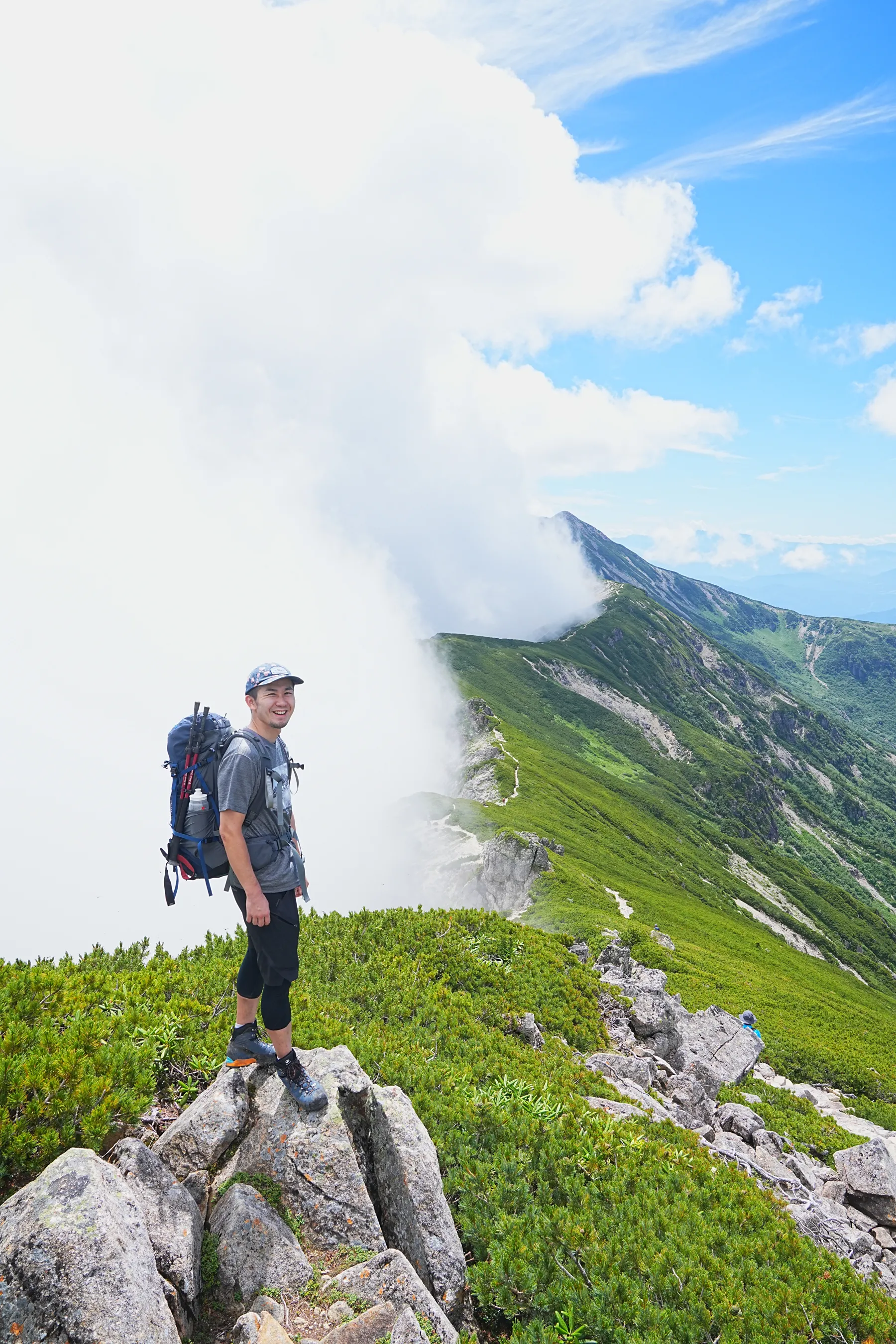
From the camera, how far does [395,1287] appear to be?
6219 mm

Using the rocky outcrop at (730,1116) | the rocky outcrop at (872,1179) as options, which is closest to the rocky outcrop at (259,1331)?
the rocky outcrop at (730,1116)

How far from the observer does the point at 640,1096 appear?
13.6 metres

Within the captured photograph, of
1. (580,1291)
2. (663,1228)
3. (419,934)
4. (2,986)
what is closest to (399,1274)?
(580,1291)

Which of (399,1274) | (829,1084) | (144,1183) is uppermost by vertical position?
(144,1183)

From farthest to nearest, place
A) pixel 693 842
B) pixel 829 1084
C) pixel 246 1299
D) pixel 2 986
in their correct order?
1. pixel 693 842
2. pixel 829 1084
3. pixel 2 986
4. pixel 246 1299

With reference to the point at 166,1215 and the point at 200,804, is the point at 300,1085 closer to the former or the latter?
the point at 166,1215

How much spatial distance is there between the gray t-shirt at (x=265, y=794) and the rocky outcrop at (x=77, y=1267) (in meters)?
3.14

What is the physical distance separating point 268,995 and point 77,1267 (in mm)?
3253

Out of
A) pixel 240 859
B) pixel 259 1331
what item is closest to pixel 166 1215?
pixel 259 1331

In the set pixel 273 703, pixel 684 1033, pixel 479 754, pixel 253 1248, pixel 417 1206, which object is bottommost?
pixel 684 1033

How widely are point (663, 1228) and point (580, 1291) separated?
171 cm

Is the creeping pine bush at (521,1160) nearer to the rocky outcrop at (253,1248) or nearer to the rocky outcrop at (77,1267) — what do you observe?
the rocky outcrop at (253,1248)

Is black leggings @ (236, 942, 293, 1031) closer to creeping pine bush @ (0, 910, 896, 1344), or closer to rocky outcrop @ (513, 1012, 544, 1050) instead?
creeping pine bush @ (0, 910, 896, 1344)

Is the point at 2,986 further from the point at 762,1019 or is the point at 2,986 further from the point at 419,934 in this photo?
the point at 762,1019
